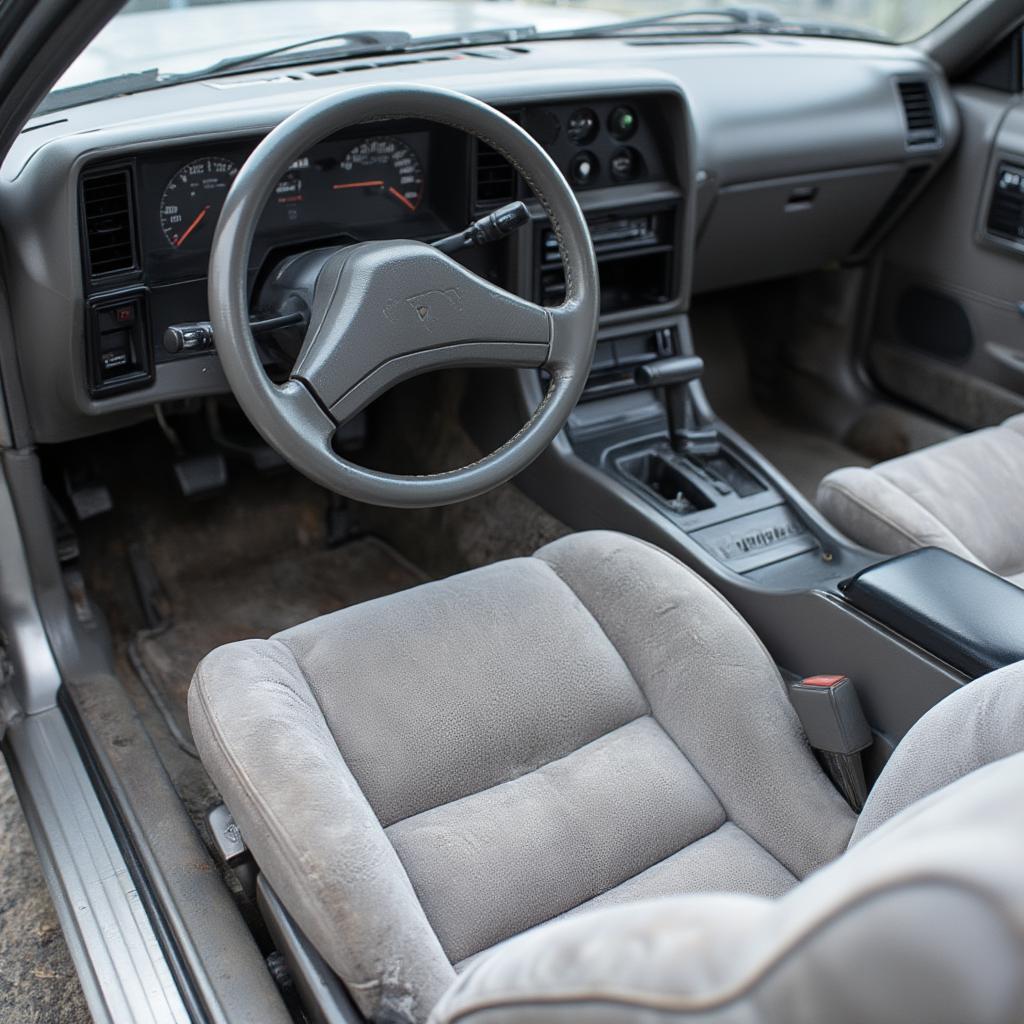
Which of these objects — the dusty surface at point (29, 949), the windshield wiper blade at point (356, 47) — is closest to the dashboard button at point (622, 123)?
the windshield wiper blade at point (356, 47)

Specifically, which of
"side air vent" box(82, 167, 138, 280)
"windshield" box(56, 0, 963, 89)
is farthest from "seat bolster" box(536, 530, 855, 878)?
"windshield" box(56, 0, 963, 89)

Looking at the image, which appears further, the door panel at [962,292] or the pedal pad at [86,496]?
the door panel at [962,292]

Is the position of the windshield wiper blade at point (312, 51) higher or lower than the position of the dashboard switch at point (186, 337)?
higher

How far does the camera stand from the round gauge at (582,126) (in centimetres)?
196

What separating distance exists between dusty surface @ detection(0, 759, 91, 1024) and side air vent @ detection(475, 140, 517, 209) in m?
1.27

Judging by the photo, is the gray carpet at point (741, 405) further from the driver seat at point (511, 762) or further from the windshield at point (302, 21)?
the driver seat at point (511, 762)

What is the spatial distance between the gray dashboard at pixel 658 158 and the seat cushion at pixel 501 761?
1.95 ft

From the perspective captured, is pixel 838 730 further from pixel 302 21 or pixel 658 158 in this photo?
pixel 302 21

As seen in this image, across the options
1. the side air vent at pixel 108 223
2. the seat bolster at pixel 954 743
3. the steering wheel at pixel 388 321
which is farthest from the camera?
the side air vent at pixel 108 223

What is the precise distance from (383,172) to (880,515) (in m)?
0.97

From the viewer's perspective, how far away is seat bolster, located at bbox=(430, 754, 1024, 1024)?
1.55 ft

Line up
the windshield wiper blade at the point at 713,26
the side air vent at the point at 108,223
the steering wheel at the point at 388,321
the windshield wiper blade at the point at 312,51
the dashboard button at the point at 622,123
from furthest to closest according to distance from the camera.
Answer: the windshield wiper blade at the point at 713,26 < the dashboard button at the point at 622,123 < the windshield wiper blade at the point at 312,51 < the side air vent at the point at 108,223 < the steering wheel at the point at 388,321

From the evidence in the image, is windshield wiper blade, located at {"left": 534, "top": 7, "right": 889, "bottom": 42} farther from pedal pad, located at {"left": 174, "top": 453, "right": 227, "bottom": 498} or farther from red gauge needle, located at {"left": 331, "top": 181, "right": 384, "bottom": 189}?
pedal pad, located at {"left": 174, "top": 453, "right": 227, "bottom": 498}

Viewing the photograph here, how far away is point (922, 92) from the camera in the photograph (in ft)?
8.50
